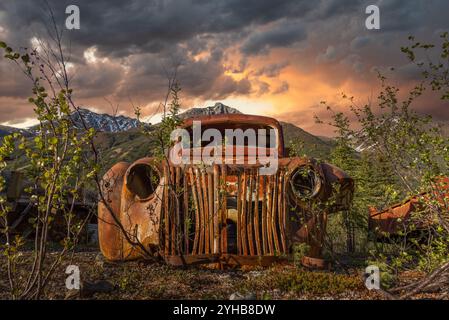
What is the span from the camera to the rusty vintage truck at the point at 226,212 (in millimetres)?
5082

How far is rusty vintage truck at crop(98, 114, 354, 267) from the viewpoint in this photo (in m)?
5.08

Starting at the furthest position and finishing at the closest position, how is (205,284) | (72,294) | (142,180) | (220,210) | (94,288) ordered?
1. (142,180)
2. (220,210)
3. (205,284)
4. (94,288)
5. (72,294)

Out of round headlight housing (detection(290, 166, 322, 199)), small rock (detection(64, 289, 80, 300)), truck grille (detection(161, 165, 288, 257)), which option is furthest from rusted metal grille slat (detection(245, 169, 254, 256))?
small rock (detection(64, 289, 80, 300))

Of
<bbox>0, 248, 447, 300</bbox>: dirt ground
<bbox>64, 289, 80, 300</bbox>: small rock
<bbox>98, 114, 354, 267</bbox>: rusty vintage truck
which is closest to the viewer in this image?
<bbox>64, 289, 80, 300</bbox>: small rock

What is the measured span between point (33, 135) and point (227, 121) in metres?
3.21

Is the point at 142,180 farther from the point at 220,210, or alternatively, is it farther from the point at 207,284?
the point at 207,284

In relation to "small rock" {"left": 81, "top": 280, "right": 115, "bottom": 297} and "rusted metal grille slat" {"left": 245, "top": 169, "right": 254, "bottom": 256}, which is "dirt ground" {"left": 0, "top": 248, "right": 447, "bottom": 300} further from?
"rusted metal grille slat" {"left": 245, "top": 169, "right": 254, "bottom": 256}

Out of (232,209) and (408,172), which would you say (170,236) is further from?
(408,172)

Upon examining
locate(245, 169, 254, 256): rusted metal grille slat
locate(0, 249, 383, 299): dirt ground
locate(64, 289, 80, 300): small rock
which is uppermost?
locate(245, 169, 254, 256): rusted metal grille slat

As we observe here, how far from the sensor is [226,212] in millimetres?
5152

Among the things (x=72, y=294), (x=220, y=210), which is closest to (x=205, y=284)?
(x=220, y=210)

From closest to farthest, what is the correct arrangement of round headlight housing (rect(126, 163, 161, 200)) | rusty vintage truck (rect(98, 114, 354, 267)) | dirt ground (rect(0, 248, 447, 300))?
1. dirt ground (rect(0, 248, 447, 300))
2. rusty vintage truck (rect(98, 114, 354, 267))
3. round headlight housing (rect(126, 163, 161, 200))

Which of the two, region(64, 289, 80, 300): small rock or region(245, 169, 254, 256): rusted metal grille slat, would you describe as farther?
region(245, 169, 254, 256): rusted metal grille slat

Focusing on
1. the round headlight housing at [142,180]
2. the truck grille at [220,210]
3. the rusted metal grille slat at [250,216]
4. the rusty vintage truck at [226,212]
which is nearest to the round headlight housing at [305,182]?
the rusty vintage truck at [226,212]
